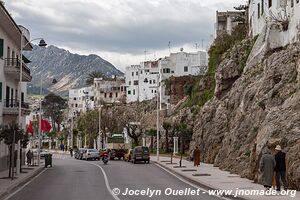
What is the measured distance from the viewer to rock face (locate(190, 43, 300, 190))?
969 inches

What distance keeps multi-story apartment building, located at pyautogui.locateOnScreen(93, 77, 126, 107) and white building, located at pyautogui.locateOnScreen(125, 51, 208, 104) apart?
9.39 metres

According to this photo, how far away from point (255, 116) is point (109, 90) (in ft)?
381

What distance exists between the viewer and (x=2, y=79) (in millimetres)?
38625

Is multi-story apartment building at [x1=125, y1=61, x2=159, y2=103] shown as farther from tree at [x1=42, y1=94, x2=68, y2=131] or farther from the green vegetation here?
the green vegetation

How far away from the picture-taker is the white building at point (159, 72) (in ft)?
374

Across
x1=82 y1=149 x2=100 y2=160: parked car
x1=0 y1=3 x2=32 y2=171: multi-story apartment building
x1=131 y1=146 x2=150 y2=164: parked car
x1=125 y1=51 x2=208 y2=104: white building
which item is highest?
x1=125 y1=51 x2=208 y2=104: white building

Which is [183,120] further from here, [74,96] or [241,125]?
[74,96]

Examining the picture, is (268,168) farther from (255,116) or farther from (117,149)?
(117,149)

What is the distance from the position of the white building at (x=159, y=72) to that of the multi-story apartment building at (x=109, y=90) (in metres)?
9.39

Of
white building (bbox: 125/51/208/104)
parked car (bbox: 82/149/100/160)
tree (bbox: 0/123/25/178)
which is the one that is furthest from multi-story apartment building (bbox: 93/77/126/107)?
tree (bbox: 0/123/25/178)

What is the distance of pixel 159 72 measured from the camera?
4739 inches

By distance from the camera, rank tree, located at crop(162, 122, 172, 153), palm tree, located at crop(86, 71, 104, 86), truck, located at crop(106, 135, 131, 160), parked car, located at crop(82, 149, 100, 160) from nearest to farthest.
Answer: truck, located at crop(106, 135, 131, 160)
parked car, located at crop(82, 149, 100, 160)
tree, located at crop(162, 122, 172, 153)
palm tree, located at crop(86, 71, 104, 86)

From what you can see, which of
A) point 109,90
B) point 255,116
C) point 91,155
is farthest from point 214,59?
point 109,90

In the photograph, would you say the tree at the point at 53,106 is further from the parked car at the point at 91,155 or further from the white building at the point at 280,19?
the white building at the point at 280,19
